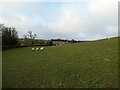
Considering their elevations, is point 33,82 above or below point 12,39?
below

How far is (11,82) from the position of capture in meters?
11.1

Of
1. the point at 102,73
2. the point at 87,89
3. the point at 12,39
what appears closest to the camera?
the point at 87,89

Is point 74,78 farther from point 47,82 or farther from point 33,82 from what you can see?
point 33,82

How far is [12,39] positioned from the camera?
5922cm

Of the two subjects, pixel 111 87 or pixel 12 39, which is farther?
pixel 12 39

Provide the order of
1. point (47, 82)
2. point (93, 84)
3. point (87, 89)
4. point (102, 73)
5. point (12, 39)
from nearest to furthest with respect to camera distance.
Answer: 1. point (87, 89)
2. point (93, 84)
3. point (47, 82)
4. point (102, 73)
5. point (12, 39)

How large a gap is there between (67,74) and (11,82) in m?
4.10

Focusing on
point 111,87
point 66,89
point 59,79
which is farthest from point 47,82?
point 111,87

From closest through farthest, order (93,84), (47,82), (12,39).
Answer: (93,84) → (47,82) → (12,39)

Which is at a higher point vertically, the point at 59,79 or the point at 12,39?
the point at 12,39

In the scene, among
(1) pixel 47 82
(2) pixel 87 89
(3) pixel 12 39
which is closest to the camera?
(2) pixel 87 89

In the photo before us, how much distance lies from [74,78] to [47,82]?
1.92 m

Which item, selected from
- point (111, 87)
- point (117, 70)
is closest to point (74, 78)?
point (111, 87)

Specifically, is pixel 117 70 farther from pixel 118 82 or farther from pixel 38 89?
pixel 38 89
